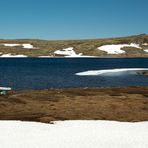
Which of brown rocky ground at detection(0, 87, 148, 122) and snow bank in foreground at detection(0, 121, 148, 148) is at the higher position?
snow bank in foreground at detection(0, 121, 148, 148)

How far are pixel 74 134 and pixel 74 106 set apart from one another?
14.7 meters

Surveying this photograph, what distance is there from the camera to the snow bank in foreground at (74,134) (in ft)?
97.8

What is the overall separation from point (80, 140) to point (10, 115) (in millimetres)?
13250

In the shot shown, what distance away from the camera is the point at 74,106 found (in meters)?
47.8

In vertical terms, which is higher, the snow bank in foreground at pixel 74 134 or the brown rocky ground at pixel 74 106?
the snow bank in foreground at pixel 74 134

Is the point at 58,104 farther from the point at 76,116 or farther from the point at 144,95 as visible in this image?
the point at 144,95

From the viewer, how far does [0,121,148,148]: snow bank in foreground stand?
97.8ft

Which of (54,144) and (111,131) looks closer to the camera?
(54,144)

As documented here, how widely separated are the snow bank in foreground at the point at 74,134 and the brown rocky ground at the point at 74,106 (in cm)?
357

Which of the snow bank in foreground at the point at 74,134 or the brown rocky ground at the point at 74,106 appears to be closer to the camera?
the snow bank in foreground at the point at 74,134

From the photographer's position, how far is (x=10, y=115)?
42.2 meters

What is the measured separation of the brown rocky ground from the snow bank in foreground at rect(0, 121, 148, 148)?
3570 millimetres

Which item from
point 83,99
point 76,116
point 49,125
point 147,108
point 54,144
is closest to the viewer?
point 54,144

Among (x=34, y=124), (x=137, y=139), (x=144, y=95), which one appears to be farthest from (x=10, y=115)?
(x=144, y=95)
